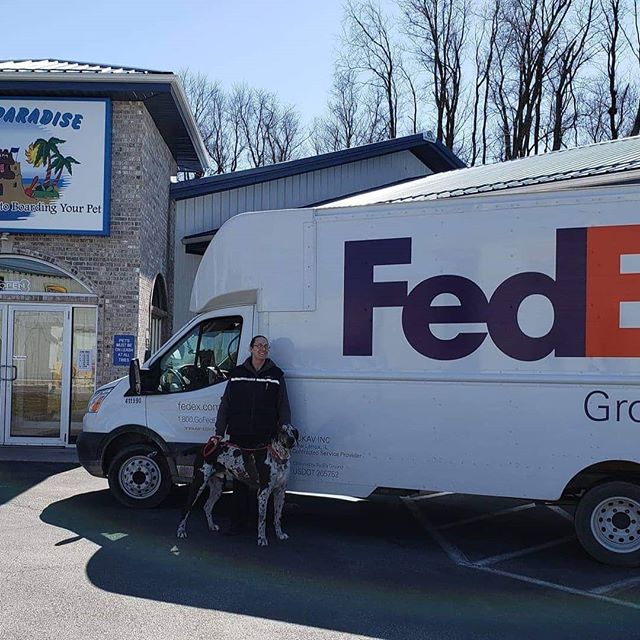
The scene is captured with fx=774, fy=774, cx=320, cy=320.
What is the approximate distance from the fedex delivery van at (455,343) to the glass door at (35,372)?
5.39m

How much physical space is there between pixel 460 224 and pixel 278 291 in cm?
185

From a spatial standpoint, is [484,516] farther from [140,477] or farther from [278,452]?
[140,477]

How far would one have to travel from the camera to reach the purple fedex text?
648cm

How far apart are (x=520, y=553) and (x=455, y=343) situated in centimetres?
197

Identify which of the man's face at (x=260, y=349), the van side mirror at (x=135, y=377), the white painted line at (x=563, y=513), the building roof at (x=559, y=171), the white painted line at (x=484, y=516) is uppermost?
the building roof at (x=559, y=171)

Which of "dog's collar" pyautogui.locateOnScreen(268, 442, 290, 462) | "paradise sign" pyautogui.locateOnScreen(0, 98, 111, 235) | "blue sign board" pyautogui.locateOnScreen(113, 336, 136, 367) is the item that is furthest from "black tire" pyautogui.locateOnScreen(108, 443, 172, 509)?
"paradise sign" pyautogui.locateOnScreen(0, 98, 111, 235)

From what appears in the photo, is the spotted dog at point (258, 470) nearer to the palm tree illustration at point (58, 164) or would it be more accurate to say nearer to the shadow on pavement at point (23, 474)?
the shadow on pavement at point (23, 474)

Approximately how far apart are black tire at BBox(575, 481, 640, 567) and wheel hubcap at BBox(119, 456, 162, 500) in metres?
4.28

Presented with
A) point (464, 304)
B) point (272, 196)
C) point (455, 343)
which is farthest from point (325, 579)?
point (272, 196)

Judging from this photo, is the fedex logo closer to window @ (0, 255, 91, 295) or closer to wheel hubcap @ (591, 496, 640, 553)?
wheel hubcap @ (591, 496, 640, 553)

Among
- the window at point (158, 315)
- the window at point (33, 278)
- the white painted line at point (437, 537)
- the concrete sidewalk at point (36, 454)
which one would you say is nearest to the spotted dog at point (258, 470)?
the white painted line at point (437, 537)

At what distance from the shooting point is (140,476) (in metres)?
8.26

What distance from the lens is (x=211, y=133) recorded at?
47.2m

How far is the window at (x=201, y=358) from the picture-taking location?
25.8 feet
